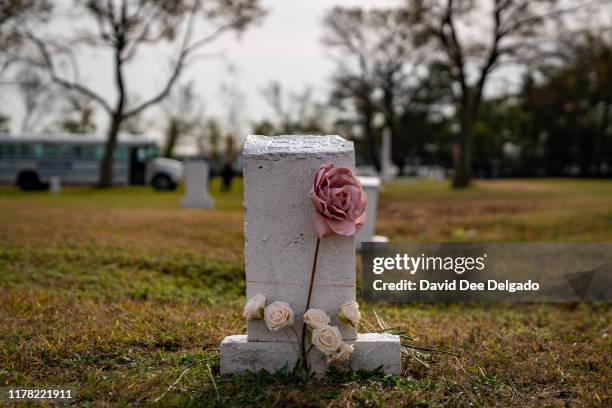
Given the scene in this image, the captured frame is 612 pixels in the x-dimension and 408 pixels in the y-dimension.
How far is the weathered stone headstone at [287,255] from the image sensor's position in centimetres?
327

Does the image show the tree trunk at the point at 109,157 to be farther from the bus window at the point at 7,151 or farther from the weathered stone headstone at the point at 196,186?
the weathered stone headstone at the point at 196,186

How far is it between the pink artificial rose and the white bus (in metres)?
26.5

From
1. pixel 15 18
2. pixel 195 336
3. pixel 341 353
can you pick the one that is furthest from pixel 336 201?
pixel 15 18

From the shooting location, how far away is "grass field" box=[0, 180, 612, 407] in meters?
3.17

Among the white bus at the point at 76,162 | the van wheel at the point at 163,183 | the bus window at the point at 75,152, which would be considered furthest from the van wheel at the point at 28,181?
the van wheel at the point at 163,183

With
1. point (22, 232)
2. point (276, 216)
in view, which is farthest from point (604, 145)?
point (276, 216)

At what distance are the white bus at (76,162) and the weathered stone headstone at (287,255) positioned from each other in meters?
26.3

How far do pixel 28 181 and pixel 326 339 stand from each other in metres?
29.0

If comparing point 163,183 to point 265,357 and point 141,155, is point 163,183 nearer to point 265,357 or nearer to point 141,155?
point 141,155

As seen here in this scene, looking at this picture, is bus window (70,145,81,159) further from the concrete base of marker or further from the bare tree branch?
the concrete base of marker

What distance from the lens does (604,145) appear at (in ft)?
173

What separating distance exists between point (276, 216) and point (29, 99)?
178ft

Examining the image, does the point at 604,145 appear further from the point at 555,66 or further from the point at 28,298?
the point at 28,298

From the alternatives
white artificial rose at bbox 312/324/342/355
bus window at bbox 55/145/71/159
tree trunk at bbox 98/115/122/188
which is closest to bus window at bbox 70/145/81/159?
bus window at bbox 55/145/71/159
